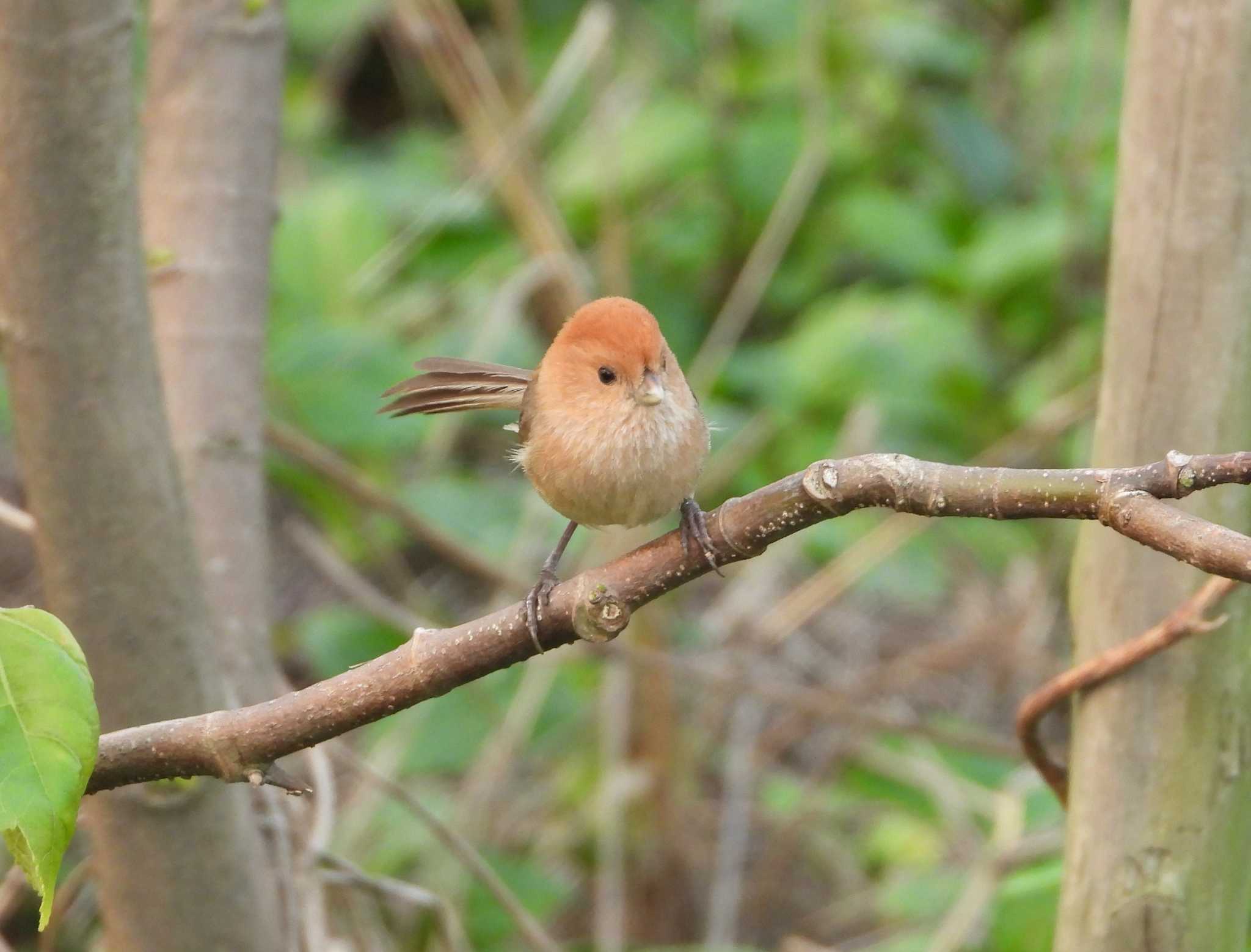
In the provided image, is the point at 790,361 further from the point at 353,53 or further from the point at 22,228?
the point at 353,53

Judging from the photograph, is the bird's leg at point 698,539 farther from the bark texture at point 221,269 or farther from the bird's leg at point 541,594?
the bark texture at point 221,269

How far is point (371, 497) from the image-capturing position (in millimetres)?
2746

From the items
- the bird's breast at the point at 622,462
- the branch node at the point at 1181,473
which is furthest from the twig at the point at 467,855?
the branch node at the point at 1181,473

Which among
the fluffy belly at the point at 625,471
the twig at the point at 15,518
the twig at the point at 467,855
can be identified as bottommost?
the twig at the point at 467,855

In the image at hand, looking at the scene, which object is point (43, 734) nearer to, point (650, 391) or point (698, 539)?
point (698, 539)

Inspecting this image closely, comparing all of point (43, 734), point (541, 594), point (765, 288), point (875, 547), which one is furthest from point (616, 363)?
point (765, 288)

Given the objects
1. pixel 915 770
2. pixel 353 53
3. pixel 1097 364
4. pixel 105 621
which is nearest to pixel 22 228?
pixel 105 621

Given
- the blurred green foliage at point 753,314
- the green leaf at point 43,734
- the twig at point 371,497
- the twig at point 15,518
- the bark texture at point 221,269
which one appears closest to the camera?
the green leaf at point 43,734

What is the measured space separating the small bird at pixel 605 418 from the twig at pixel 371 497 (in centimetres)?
68

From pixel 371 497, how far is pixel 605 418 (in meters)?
1.01

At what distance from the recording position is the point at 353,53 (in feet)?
20.7

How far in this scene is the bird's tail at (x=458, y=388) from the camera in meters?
1.95

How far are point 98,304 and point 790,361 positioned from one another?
8.92ft

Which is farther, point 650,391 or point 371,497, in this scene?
point 371,497
